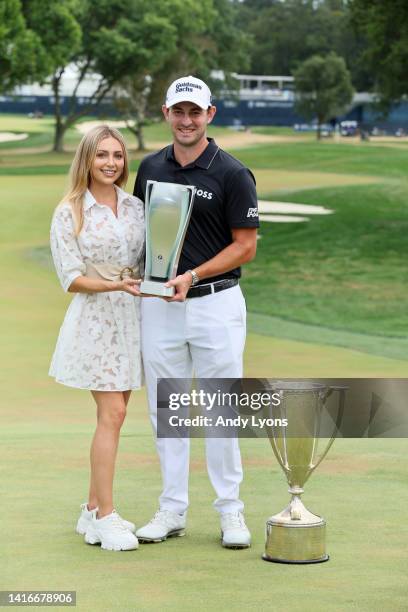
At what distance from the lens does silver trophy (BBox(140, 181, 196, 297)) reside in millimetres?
5105

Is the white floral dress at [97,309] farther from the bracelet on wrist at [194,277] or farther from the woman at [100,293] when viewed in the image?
the bracelet on wrist at [194,277]

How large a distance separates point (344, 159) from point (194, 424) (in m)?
43.4

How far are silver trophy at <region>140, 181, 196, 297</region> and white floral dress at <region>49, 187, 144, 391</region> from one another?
0.25 meters

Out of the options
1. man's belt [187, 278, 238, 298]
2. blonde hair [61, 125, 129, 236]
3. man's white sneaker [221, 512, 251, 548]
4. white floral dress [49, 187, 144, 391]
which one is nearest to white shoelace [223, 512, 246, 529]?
man's white sneaker [221, 512, 251, 548]

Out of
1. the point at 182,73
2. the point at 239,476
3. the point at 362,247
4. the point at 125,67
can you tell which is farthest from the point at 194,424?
the point at 182,73

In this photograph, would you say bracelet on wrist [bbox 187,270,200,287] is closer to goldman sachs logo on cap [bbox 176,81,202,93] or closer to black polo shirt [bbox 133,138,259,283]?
black polo shirt [bbox 133,138,259,283]

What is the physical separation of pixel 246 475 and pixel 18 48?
145ft

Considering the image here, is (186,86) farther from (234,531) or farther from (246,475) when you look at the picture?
(246,475)

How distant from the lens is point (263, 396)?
17.1 feet

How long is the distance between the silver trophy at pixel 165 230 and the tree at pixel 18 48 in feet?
140

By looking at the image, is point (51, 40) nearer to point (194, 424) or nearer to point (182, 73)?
point (182, 73)

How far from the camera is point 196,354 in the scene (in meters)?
5.48

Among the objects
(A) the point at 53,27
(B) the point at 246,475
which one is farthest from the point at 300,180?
(B) the point at 246,475

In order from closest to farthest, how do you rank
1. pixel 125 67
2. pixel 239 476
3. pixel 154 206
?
1. pixel 154 206
2. pixel 239 476
3. pixel 125 67
